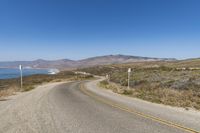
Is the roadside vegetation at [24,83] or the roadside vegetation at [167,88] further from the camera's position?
the roadside vegetation at [24,83]

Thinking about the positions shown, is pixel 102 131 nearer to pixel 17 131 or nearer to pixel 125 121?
pixel 125 121

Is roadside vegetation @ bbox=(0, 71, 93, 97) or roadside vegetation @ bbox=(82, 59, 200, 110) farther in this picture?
roadside vegetation @ bbox=(0, 71, 93, 97)

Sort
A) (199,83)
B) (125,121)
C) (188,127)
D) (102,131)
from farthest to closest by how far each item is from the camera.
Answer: (199,83) → (125,121) → (188,127) → (102,131)

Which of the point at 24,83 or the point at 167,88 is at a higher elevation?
the point at 167,88

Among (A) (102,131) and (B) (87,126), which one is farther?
(B) (87,126)

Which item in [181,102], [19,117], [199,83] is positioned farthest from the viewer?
[199,83]

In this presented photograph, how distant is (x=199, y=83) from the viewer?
21.0 m

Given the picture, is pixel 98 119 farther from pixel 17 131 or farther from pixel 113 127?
pixel 17 131

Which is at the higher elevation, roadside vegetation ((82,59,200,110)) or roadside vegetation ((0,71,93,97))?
roadside vegetation ((82,59,200,110))

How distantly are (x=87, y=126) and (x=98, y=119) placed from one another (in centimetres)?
120

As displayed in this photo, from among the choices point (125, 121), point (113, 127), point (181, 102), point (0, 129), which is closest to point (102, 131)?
point (113, 127)

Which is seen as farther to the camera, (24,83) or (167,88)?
(24,83)

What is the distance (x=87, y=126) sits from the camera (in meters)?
7.44

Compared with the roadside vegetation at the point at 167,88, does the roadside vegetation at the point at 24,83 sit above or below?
below
